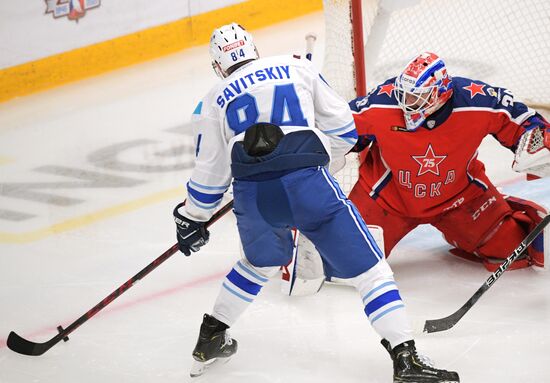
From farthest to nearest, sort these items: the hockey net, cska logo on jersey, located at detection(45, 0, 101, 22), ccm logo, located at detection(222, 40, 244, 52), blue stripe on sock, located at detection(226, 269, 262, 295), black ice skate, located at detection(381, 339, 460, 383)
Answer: cska logo on jersey, located at detection(45, 0, 101, 22)
the hockey net
blue stripe on sock, located at detection(226, 269, 262, 295)
ccm logo, located at detection(222, 40, 244, 52)
black ice skate, located at detection(381, 339, 460, 383)

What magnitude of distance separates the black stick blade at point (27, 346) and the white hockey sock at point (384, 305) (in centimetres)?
116

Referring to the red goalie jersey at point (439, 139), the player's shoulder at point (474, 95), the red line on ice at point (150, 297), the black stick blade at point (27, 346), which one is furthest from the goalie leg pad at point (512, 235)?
the black stick blade at point (27, 346)

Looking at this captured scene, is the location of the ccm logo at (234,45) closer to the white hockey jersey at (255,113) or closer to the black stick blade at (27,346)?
the white hockey jersey at (255,113)

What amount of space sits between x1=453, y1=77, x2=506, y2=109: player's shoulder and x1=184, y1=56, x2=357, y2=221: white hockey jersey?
0.62 m

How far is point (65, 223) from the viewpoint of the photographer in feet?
15.8

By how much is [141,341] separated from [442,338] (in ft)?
3.25

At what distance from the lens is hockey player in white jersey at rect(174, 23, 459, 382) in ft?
10.0

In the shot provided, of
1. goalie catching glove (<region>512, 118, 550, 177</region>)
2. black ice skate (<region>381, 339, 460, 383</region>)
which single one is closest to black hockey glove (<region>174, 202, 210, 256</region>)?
black ice skate (<region>381, 339, 460, 383</region>)

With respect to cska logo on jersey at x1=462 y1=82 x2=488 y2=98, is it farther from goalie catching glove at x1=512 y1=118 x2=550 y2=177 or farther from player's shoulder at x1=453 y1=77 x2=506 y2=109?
goalie catching glove at x1=512 y1=118 x2=550 y2=177

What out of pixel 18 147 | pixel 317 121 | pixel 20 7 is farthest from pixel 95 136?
pixel 317 121

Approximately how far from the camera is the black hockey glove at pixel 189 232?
3.33m

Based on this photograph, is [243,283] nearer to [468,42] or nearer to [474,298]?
[474,298]

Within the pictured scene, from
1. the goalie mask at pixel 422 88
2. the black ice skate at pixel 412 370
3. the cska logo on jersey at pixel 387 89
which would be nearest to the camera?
the black ice skate at pixel 412 370

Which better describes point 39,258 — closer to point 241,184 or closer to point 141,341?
point 141,341
